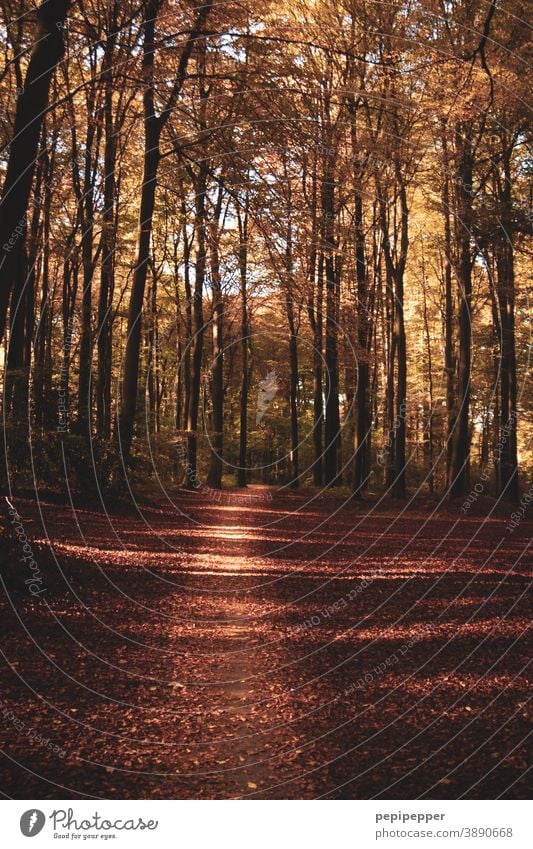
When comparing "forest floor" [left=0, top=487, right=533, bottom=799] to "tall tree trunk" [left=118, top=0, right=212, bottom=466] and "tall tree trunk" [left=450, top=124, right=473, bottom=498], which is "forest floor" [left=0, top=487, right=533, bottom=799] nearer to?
"tall tree trunk" [left=118, top=0, right=212, bottom=466]

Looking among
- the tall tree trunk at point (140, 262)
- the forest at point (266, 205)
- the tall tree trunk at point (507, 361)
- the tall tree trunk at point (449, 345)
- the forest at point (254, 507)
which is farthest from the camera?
the tall tree trunk at point (449, 345)

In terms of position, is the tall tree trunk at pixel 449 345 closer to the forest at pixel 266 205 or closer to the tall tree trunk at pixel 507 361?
the forest at pixel 266 205

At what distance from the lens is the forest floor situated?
12.2 feet

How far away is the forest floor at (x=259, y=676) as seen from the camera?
3717 mm

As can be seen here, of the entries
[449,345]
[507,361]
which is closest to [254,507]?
[507,361]

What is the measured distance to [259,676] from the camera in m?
5.40

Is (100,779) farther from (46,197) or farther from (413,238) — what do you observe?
(413,238)

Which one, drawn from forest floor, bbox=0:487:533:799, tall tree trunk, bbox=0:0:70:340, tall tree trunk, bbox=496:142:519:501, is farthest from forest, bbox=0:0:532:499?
forest floor, bbox=0:487:533:799

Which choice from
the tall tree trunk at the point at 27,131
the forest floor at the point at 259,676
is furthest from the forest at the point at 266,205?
the forest floor at the point at 259,676

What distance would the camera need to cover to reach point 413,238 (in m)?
29.8

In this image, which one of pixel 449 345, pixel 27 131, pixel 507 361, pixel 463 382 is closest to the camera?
pixel 27 131

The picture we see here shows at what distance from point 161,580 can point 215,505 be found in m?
12.4

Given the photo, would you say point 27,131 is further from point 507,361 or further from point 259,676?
point 507,361
